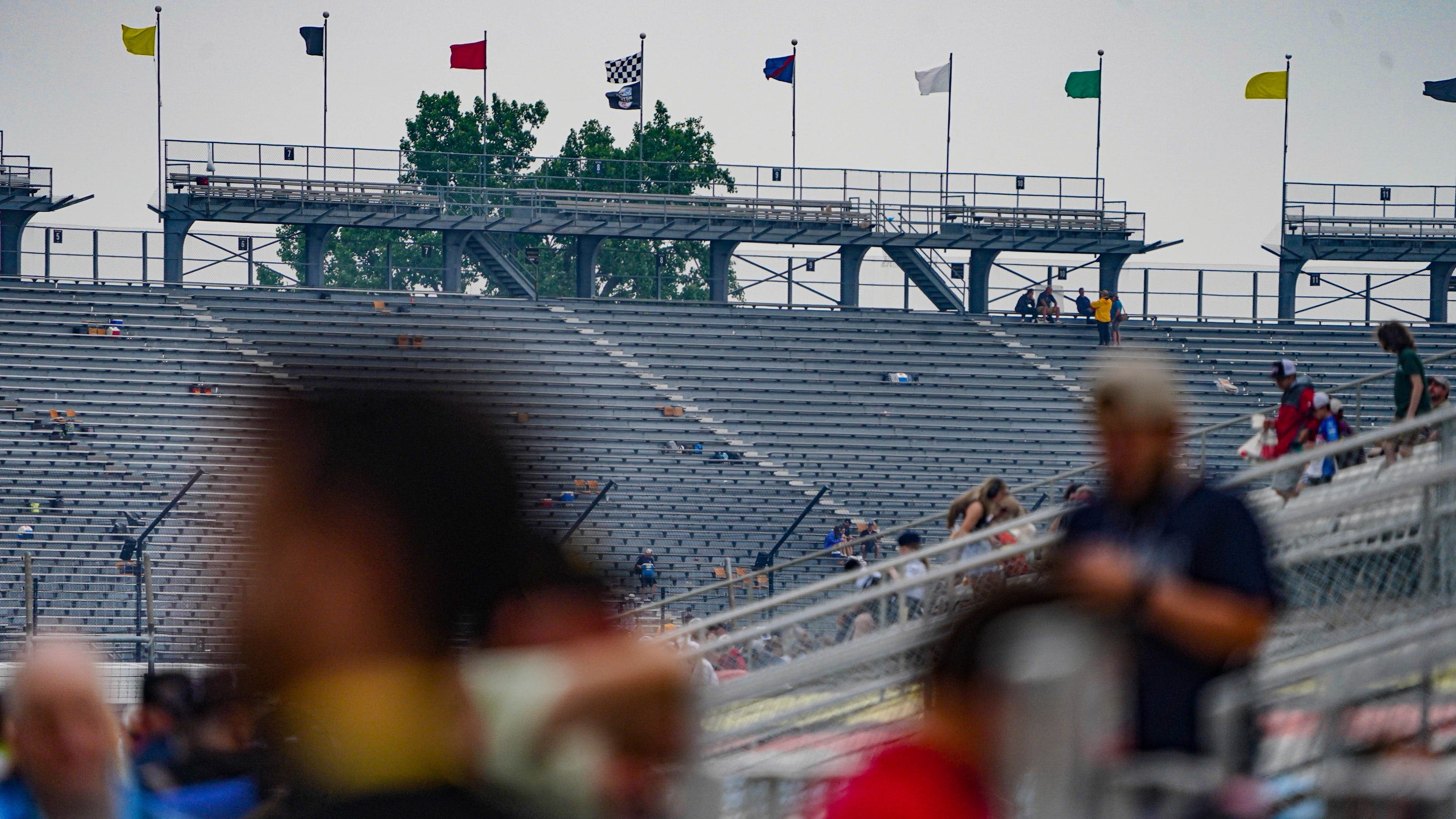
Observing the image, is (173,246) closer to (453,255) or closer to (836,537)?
(453,255)

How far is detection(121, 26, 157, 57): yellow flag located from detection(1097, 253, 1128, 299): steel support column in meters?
21.0

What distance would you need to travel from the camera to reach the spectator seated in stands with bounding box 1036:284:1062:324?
29.0 meters

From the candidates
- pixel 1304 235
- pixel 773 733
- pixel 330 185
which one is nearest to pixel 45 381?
pixel 330 185

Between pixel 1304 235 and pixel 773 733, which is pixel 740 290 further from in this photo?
pixel 773 733

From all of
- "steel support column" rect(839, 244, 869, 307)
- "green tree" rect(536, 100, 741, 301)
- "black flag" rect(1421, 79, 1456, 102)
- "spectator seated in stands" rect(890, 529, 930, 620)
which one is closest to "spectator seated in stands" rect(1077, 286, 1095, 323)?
"steel support column" rect(839, 244, 869, 307)

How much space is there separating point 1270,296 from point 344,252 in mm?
42494

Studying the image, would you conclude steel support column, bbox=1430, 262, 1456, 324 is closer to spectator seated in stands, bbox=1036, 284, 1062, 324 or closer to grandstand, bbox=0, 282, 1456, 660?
grandstand, bbox=0, 282, 1456, 660

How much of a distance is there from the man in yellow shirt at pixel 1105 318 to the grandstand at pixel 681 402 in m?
0.37

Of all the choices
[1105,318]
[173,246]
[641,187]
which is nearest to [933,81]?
A: [1105,318]

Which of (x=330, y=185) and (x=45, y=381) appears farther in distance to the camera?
(x=330, y=185)

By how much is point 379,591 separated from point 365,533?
5cm

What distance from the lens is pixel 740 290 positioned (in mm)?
31469

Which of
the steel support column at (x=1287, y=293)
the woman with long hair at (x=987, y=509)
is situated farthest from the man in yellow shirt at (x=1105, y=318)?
the woman with long hair at (x=987, y=509)

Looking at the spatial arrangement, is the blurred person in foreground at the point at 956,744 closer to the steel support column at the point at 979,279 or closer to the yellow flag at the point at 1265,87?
the steel support column at the point at 979,279
